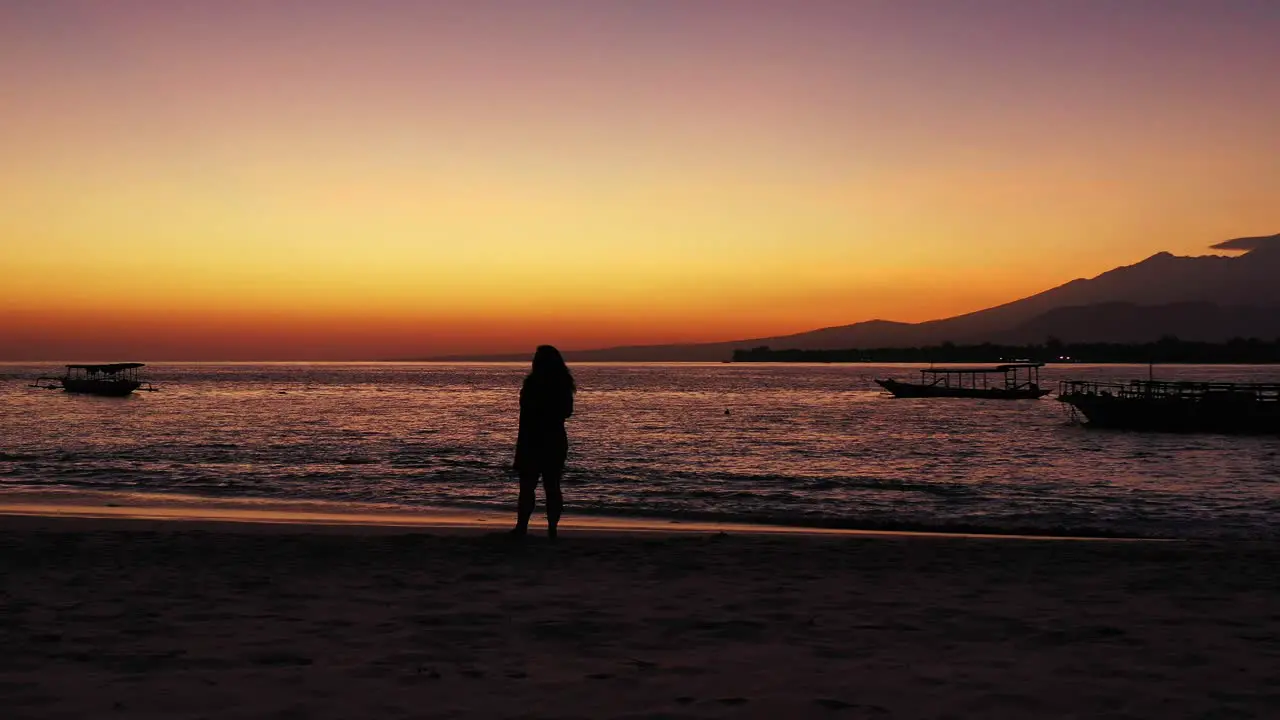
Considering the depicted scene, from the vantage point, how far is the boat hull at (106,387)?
9875 cm

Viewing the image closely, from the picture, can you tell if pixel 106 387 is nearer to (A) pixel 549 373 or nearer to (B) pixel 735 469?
(B) pixel 735 469

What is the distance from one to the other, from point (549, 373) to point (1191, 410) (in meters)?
56.5

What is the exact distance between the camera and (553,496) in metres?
12.5

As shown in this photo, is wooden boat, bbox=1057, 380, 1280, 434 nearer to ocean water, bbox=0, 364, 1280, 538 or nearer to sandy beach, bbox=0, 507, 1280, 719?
ocean water, bbox=0, 364, 1280, 538

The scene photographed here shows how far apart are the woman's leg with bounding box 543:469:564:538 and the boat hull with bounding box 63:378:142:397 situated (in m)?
97.6

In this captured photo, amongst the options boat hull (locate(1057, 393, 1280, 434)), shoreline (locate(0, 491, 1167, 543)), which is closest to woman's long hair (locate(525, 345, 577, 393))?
shoreline (locate(0, 491, 1167, 543))

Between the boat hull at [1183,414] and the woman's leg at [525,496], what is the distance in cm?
5544

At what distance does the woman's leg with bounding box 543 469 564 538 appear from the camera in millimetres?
12188

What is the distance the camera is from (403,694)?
5930 mm

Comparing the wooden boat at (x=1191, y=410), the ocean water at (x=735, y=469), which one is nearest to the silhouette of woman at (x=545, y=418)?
the ocean water at (x=735, y=469)

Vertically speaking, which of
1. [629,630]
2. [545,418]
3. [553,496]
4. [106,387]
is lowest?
[629,630]

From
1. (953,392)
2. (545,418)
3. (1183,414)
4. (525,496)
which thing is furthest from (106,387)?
(545,418)

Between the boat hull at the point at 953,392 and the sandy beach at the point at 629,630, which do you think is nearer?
the sandy beach at the point at 629,630

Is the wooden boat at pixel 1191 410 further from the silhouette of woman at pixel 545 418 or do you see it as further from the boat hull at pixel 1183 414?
the silhouette of woman at pixel 545 418
